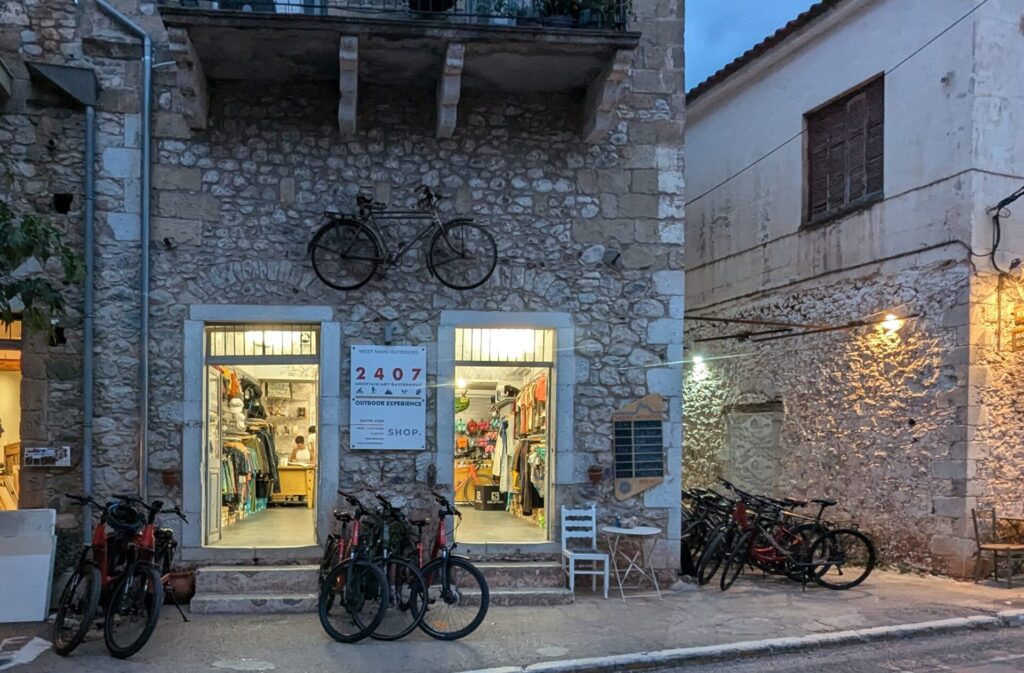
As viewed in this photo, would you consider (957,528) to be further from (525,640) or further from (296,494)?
(296,494)

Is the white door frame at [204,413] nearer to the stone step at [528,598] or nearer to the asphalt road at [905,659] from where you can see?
the stone step at [528,598]

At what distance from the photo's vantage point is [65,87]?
8.02 m

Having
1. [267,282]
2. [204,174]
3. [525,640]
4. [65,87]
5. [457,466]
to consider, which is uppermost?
[65,87]

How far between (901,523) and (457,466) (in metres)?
5.68

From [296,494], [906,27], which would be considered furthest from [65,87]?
[906,27]

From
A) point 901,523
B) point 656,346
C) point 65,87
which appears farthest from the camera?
point 901,523

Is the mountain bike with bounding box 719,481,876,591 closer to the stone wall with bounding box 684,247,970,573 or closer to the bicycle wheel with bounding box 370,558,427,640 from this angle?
the stone wall with bounding box 684,247,970,573

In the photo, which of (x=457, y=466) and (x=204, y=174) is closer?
(x=204, y=174)

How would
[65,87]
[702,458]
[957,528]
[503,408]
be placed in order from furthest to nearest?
[702,458] → [503,408] → [957,528] → [65,87]

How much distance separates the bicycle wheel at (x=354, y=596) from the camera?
669 cm

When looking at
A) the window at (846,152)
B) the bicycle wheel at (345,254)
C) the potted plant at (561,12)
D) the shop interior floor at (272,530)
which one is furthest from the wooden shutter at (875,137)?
the shop interior floor at (272,530)

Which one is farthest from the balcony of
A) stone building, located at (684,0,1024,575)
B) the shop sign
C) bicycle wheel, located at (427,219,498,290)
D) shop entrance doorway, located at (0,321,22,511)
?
stone building, located at (684,0,1024,575)

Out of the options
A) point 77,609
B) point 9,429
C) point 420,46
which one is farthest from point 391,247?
point 9,429

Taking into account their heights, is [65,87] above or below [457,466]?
above
